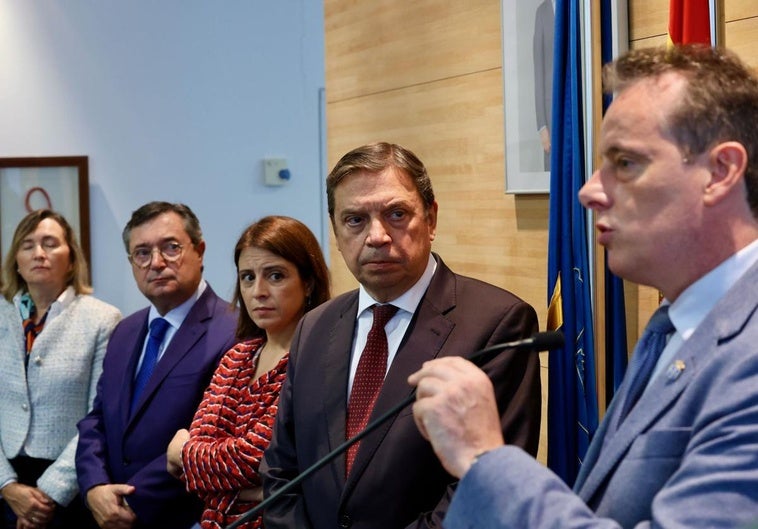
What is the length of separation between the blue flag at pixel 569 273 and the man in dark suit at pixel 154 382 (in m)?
1.09

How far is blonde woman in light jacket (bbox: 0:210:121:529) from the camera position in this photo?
350 centimetres

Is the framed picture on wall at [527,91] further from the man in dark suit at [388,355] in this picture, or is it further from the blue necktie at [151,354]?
the blue necktie at [151,354]

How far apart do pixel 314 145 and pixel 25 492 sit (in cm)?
309

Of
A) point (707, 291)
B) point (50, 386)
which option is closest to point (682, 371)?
point (707, 291)

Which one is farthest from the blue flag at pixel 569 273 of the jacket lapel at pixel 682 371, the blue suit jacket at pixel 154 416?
the jacket lapel at pixel 682 371

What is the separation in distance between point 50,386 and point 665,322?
2794mm

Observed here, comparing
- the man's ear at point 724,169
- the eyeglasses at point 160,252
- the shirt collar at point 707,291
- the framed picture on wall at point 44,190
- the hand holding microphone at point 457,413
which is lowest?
the hand holding microphone at point 457,413

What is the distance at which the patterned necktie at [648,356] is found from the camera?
1.33 meters

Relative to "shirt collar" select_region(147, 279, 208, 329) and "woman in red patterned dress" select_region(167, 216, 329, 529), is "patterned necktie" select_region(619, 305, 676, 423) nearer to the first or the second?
"woman in red patterned dress" select_region(167, 216, 329, 529)

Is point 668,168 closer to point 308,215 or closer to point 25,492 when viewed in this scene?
point 25,492

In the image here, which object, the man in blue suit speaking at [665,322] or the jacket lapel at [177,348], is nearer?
the man in blue suit speaking at [665,322]

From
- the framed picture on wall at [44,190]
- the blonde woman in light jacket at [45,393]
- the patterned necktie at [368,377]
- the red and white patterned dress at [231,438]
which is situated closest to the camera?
the patterned necktie at [368,377]

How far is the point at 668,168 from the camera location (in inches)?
48.4

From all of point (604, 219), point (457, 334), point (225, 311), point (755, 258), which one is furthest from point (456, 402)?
point (225, 311)
